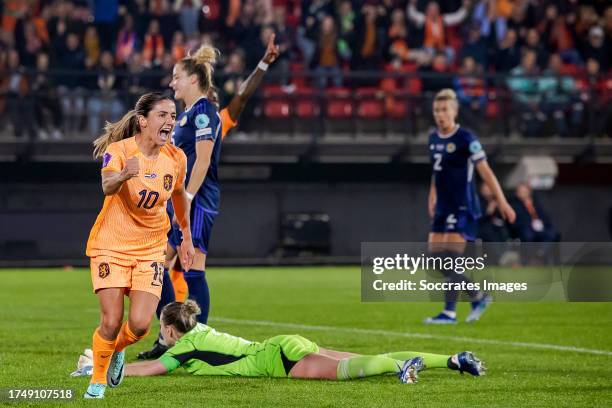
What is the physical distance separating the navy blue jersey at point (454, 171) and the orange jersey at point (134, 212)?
21.0 ft

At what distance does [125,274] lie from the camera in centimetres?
762

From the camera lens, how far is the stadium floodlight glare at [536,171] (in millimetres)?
25297

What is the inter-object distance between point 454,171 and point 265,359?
562 centimetres

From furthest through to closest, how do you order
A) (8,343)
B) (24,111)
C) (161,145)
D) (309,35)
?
(309,35) → (24,111) → (8,343) → (161,145)

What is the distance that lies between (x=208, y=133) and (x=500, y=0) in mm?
17512

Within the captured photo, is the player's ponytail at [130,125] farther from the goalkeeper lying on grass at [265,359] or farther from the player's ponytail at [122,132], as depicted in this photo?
the goalkeeper lying on grass at [265,359]

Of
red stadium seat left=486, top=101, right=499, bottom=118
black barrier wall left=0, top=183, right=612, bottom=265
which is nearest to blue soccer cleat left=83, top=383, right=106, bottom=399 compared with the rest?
black barrier wall left=0, top=183, right=612, bottom=265

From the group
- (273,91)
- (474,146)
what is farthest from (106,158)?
(273,91)

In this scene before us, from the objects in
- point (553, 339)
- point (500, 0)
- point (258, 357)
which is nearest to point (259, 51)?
point (500, 0)

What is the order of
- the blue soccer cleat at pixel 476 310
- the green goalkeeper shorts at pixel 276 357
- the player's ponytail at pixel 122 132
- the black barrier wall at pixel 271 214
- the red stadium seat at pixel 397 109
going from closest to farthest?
the player's ponytail at pixel 122 132 < the green goalkeeper shorts at pixel 276 357 < the blue soccer cleat at pixel 476 310 < the black barrier wall at pixel 271 214 < the red stadium seat at pixel 397 109

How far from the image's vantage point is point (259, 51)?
24.3 m

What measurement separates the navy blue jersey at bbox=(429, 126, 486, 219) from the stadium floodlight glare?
11.6 metres

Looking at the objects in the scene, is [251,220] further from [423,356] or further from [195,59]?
[423,356]

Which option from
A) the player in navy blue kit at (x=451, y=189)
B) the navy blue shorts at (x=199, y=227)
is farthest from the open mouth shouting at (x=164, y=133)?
the player in navy blue kit at (x=451, y=189)
